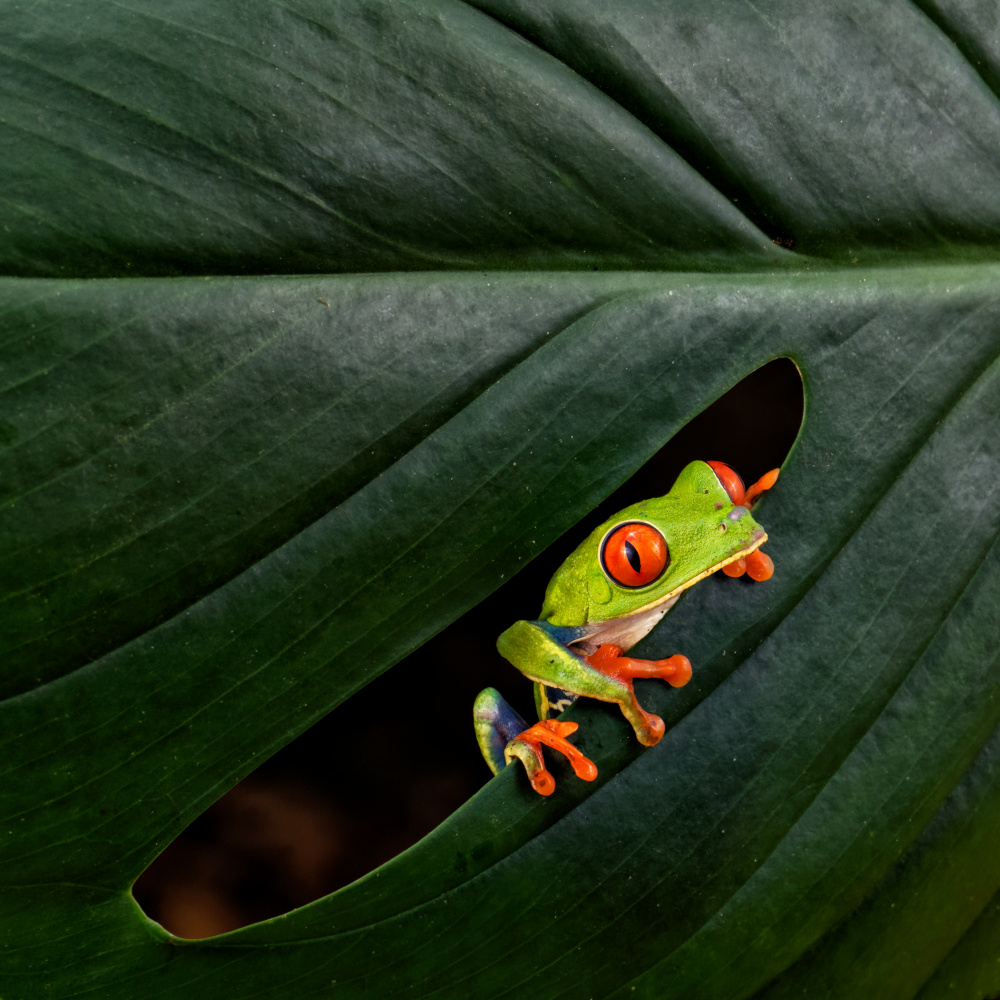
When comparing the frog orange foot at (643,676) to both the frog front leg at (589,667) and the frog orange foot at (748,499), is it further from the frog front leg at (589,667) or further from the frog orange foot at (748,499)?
the frog orange foot at (748,499)

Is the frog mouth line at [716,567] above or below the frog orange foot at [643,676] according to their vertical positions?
above

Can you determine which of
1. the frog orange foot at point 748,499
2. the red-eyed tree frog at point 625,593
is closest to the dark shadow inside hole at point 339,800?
the red-eyed tree frog at point 625,593

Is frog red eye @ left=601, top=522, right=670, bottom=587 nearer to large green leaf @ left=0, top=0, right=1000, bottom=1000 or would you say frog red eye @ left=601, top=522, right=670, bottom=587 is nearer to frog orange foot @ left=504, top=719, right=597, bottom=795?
large green leaf @ left=0, top=0, right=1000, bottom=1000

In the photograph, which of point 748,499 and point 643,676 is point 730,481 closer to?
point 748,499

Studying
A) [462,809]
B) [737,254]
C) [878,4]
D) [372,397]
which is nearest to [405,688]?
[462,809]

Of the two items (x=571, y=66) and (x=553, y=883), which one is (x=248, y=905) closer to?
(x=553, y=883)

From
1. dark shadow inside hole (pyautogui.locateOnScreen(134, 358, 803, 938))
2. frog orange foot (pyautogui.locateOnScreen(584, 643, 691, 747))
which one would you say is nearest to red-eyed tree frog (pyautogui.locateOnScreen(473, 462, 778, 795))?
frog orange foot (pyautogui.locateOnScreen(584, 643, 691, 747))
